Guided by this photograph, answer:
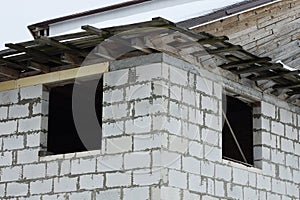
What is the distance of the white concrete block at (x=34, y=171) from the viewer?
8703 mm

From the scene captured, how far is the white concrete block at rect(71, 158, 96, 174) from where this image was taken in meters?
8.34

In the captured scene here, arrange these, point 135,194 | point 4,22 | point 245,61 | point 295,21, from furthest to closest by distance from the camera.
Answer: point 4,22 → point 295,21 → point 245,61 → point 135,194

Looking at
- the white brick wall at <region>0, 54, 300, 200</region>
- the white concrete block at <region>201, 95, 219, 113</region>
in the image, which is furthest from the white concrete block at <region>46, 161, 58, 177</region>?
the white concrete block at <region>201, 95, 219, 113</region>

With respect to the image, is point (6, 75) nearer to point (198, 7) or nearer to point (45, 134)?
point (45, 134)

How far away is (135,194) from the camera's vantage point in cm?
795

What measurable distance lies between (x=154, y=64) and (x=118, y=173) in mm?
1165

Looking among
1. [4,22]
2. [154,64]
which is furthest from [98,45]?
[4,22]

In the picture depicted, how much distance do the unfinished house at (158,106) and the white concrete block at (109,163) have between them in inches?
0.6

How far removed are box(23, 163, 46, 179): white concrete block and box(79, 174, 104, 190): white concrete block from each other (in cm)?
53

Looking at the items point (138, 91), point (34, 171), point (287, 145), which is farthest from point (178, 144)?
point (287, 145)

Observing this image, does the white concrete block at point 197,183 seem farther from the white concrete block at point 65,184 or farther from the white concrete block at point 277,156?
the white concrete block at point 277,156

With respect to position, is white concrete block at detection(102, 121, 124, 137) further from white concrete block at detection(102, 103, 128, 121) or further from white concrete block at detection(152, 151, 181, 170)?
white concrete block at detection(152, 151, 181, 170)

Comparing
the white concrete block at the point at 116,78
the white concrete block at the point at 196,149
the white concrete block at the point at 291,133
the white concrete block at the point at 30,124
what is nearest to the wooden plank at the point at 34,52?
the white concrete block at the point at 116,78

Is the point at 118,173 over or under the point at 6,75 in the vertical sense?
under
